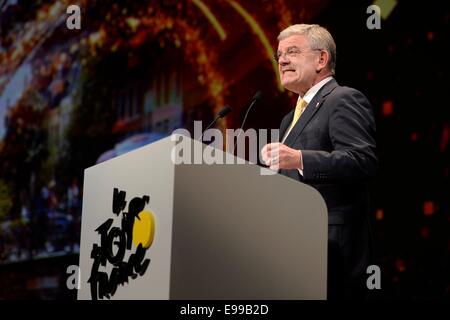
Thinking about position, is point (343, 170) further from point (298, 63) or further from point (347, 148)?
point (298, 63)

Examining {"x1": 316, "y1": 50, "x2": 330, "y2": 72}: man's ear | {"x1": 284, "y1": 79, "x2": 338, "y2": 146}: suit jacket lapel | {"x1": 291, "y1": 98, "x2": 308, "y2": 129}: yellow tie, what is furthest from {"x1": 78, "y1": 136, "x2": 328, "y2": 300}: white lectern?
{"x1": 316, "y1": 50, "x2": 330, "y2": 72}: man's ear

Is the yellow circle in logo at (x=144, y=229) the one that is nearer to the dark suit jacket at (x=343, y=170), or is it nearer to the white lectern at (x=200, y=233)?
the white lectern at (x=200, y=233)

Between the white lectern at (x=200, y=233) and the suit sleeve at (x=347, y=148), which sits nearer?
the white lectern at (x=200, y=233)

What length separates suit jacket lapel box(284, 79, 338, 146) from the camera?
1.73 metres

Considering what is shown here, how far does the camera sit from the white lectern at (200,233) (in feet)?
3.87

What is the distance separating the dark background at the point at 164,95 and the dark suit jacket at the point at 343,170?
4.93ft

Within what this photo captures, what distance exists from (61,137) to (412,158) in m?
2.00

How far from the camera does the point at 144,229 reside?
4.06 feet

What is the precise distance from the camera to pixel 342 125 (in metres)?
1.63

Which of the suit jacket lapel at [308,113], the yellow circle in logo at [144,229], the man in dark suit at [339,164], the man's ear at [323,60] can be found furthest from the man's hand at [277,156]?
the man's ear at [323,60]

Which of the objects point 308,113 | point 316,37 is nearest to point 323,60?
→ point 316,37

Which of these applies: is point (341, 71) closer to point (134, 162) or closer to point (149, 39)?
point (149, 39)

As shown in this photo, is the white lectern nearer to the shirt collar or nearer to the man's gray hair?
the shirt collar

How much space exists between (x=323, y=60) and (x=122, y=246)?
3.06 ft
